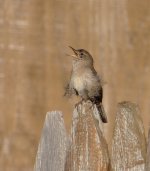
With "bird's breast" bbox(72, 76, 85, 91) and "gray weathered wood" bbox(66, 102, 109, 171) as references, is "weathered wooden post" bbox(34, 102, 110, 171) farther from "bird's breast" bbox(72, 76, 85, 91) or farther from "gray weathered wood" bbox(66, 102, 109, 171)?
"bird's breast" bbox(72, 76, 85, 91)

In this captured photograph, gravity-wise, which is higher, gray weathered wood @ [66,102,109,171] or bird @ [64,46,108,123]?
bird @ [64,46,108,123]

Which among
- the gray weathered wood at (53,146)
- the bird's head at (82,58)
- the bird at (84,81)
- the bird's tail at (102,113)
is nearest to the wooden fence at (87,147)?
the gray weathered wood at (53,146)

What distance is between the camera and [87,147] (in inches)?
217

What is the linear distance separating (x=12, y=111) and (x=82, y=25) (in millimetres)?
653

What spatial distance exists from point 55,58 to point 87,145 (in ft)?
4.72

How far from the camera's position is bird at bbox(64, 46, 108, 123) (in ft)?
22.4

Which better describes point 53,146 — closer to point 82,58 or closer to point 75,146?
point 75,146

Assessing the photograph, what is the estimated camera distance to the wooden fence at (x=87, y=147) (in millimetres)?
5477

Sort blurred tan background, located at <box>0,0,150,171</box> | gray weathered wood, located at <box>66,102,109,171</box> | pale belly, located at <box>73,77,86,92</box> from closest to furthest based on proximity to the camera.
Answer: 1. gray weathered wood, located at <box>66,102,109,171</box>
2. blurred tan background, located at <box>0,0,150,171</box>
3. pale belly, located at <box>73,77,86,92</box>

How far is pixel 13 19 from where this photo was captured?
6.89 meters

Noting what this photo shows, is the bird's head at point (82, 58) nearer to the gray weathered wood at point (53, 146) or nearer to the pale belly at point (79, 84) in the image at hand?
the pale belly at point (79, 84)

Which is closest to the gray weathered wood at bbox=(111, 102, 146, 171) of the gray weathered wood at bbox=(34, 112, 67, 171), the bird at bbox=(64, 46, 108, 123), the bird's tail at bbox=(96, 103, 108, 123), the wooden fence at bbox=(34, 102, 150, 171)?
the wooden fence at bbox=(34, 102, 150, 171)

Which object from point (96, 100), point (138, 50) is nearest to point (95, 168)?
point (96, 100)

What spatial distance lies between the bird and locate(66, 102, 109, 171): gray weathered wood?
1172mm
